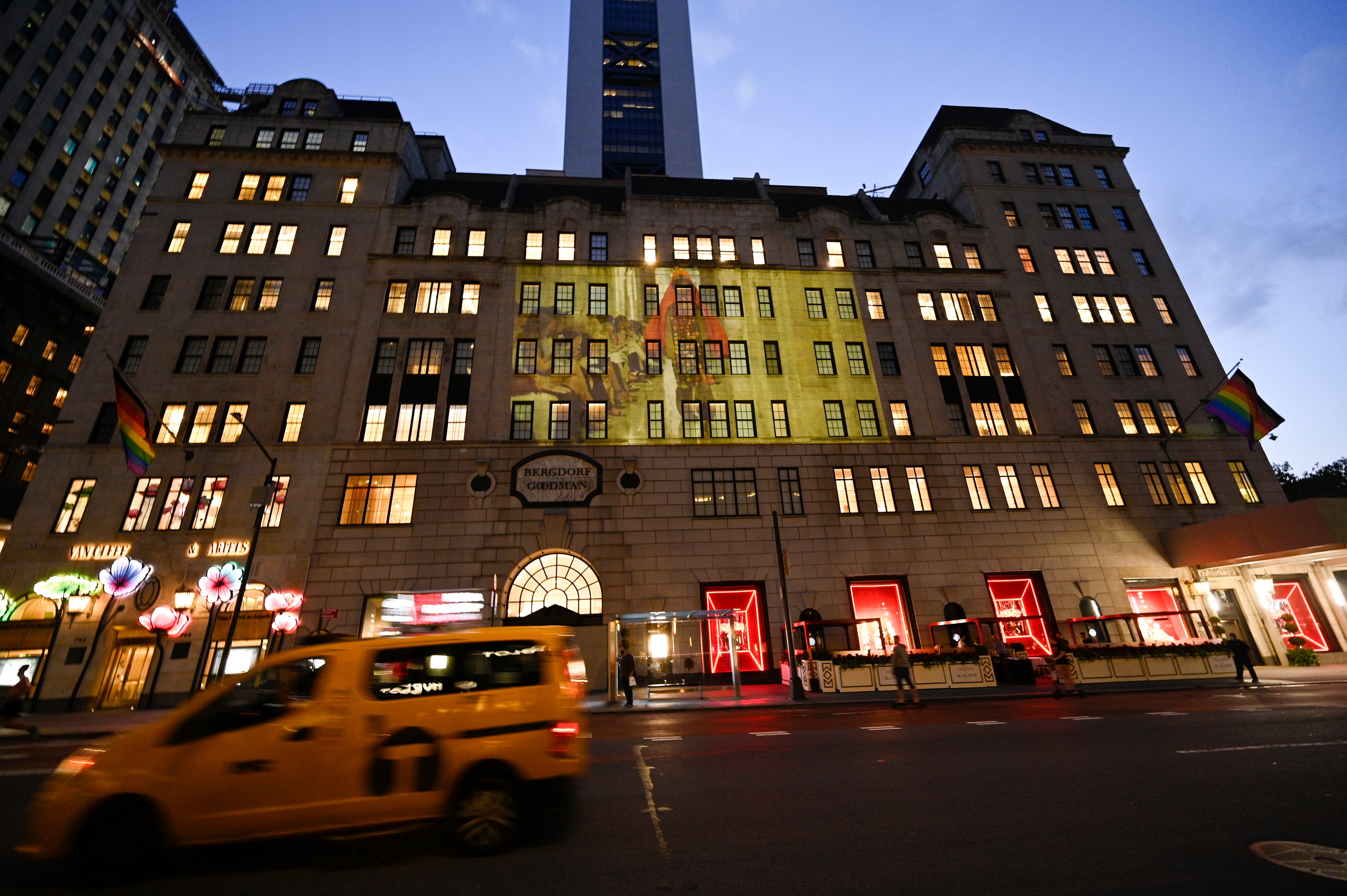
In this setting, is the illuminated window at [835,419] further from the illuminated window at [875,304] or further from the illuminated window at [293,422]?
the illuminated window at [293,422]

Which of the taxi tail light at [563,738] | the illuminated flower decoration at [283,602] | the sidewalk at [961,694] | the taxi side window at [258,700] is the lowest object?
the sidewalk at [961,694]

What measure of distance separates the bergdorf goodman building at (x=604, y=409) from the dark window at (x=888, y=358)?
16cm

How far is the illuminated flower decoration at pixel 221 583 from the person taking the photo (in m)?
22.4

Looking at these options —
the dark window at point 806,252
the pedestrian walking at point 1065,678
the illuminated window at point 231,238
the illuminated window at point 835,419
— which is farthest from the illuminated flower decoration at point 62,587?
the dark window at point 806,252

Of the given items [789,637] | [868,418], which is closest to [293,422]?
[789,637]

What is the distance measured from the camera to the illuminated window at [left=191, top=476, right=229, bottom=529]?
84.9 feet

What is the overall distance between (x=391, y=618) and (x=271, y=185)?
30.9 meters

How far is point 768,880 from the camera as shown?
5.06 m

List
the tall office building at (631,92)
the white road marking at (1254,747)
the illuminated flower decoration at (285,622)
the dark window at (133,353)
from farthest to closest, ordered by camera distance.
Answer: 1. the tall office building at (631,92)
2. the dark window at (133,353)
3. the illuminated flower decoration at (285,622)
4. the white road marking at (1254,747)

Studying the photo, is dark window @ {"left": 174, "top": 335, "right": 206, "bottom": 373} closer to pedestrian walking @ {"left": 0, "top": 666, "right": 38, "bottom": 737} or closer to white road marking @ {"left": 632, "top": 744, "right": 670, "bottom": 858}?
pedestrian walking @ {"left": 0, "top": 666, "right": 38, "bottom": 737}

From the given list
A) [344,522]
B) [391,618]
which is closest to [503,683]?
[391,618]

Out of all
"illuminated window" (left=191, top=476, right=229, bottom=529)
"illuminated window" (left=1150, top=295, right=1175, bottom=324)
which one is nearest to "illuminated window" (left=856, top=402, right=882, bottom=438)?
"illuminated window" (left=1150, top=295, right=1175, bottom=324)

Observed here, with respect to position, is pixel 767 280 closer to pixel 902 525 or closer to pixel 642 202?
pixel 642 202

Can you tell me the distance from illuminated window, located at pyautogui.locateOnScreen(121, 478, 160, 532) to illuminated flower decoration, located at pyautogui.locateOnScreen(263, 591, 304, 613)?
Answer: 25.9ft
